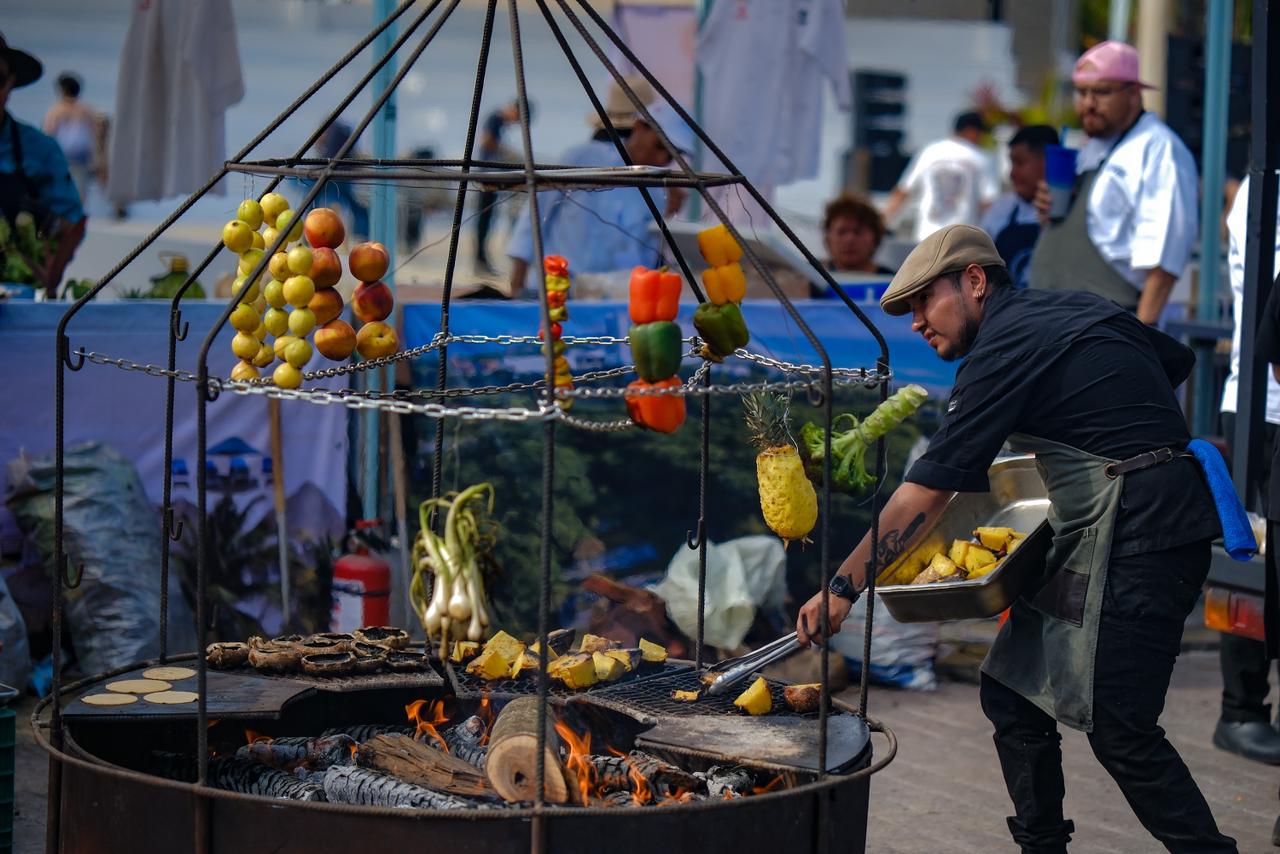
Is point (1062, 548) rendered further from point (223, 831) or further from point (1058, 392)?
point (223, 831)

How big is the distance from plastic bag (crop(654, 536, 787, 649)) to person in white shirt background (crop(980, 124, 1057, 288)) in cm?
220

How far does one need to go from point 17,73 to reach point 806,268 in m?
3.96

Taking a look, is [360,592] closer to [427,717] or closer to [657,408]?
[427,717]

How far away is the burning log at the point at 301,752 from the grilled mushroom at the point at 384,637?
39 centimetres

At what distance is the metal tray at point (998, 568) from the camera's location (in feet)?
12.7

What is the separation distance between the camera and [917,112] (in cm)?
2639

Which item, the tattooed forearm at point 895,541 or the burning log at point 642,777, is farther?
the tattooed forearm at point 895,541

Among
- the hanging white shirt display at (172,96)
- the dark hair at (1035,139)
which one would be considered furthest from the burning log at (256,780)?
the dark hair at (1035,139)

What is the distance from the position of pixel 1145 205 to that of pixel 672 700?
390 cm

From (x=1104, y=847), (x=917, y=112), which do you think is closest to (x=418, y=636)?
(x=1104, y=847)

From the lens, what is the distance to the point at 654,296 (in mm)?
3369

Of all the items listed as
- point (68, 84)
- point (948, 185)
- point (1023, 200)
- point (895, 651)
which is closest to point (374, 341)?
point (895, 651)

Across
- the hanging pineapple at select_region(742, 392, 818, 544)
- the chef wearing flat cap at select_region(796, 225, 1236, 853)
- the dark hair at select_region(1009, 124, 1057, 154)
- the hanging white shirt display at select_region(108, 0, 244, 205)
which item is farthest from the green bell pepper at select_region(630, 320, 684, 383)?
the dark hair at select_region(1009, 124, 1057, 154)

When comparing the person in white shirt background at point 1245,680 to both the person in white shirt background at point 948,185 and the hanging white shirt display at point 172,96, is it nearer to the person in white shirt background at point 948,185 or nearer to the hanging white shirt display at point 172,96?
the hanging white shirt display at point 172,96
